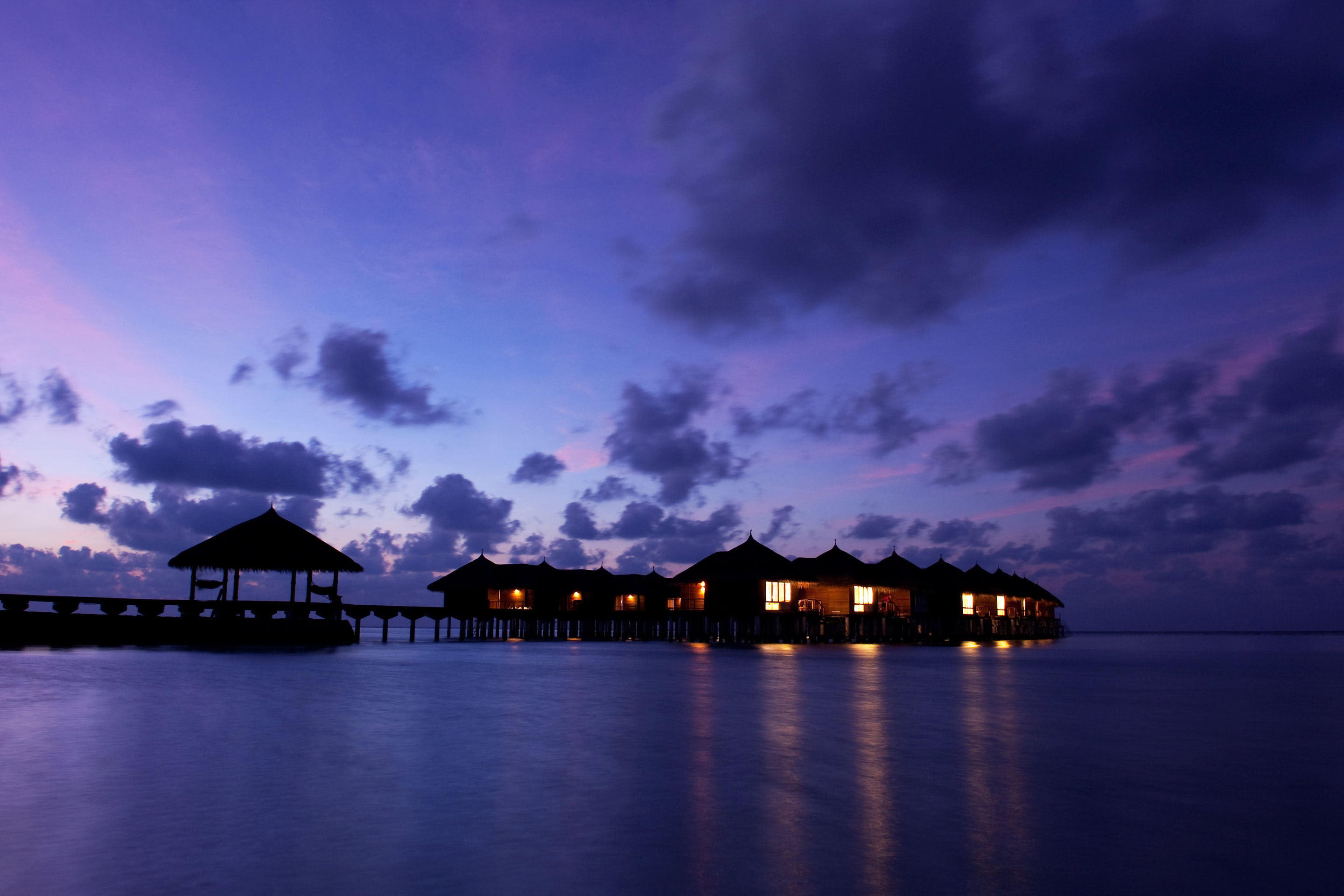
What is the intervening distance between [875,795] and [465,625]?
60.0 m

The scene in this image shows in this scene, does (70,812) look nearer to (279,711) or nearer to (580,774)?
(580,774)

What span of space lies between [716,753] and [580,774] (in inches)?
86.2

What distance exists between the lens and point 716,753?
1201cm

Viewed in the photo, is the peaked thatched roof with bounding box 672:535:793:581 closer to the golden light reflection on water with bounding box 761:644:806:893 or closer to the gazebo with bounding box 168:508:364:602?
the gazebo with bounding box 168:508:364:602

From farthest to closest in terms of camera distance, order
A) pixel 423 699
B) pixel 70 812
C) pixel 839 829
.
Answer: pixel 423 699, pixel 70 812, pixel 839 829

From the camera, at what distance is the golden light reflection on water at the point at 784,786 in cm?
661

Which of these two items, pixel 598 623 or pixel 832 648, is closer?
pixel 832 648

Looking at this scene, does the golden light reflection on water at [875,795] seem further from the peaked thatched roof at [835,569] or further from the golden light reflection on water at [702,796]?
the peaked thatched roof at [835,569]

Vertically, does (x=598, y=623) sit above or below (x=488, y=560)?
below

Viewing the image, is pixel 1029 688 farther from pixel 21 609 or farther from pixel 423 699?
pixel 21 609

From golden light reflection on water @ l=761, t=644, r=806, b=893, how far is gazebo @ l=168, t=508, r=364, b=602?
23.1 m

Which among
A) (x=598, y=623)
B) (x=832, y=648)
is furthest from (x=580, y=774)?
(x=598, y=623)

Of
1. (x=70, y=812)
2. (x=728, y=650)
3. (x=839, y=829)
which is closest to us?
(x=839, y=829)

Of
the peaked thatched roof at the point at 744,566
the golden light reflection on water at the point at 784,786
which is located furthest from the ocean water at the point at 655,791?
the peaked thatched roof at the point at 744,566
